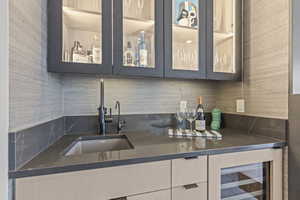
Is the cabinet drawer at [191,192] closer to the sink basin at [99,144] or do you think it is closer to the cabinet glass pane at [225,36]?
the sink basin at [99,144]

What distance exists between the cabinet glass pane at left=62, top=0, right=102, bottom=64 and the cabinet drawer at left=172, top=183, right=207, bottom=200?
2.68 ft

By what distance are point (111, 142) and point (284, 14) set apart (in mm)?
1401

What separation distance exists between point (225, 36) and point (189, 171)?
1.10 metres

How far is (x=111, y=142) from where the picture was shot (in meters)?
1.20

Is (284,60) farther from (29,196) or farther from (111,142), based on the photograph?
(29,196)

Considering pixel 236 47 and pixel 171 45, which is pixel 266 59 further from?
pixel 171 45

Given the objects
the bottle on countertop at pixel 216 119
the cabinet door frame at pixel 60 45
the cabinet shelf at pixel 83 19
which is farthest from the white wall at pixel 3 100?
the bottle on countertop at pixel 216 119

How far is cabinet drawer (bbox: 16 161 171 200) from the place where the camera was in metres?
0.59

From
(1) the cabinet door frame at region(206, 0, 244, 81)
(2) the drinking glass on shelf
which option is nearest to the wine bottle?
(2) the drinking glass on shelf

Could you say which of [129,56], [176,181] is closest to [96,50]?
[129,56]

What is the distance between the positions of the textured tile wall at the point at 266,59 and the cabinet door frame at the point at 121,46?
697 mm

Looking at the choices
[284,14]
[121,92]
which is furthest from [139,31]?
[284,14]

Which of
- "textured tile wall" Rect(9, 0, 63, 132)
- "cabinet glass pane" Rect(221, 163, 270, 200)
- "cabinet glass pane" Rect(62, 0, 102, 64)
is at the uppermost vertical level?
"cabinet glass pane" Rect(62, 0, 102, 64)

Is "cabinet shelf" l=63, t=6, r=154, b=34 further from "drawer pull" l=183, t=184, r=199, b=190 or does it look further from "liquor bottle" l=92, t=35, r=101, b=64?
"drawer pull" l=183, t=184, r=199, b=190
